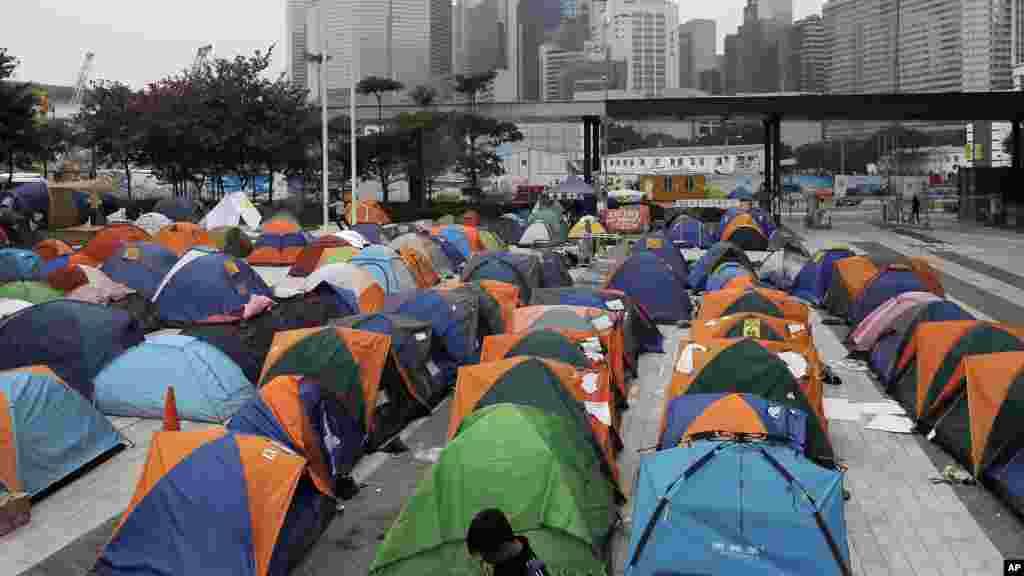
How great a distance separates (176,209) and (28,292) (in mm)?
20729

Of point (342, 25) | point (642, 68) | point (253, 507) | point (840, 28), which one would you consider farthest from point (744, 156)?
point (642, 68)

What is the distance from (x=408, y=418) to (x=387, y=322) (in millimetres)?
1139

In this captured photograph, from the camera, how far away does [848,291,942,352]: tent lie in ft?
46.8

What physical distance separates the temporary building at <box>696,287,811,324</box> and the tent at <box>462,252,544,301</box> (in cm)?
456

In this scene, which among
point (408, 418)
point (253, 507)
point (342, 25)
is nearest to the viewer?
point (253, 507)

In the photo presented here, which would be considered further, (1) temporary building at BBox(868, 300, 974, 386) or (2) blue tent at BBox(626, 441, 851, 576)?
(1) temporary building at BBox(868, 300, 974, 386)

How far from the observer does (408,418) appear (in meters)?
12.0

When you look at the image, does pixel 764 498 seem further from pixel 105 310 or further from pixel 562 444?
pixel 105 310

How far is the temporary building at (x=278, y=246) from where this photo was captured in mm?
26891

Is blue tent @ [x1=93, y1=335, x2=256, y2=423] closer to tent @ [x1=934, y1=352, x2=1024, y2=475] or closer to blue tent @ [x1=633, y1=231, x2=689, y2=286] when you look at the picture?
tent @ [x1=934, y1=352, x2=1024, y2=475]

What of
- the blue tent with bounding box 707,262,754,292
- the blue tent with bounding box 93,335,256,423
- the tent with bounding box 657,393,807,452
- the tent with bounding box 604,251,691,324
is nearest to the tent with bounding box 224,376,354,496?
the blue tent with bounding box 93,335,256,423

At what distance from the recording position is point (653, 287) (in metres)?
18.8

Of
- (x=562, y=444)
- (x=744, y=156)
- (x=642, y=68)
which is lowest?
(x=562, y=444)

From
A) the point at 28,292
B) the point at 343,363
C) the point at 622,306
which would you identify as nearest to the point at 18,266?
the point at 28,292
